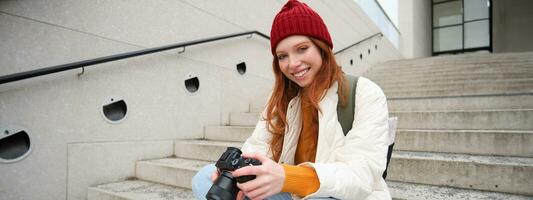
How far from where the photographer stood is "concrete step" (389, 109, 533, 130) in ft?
6.43

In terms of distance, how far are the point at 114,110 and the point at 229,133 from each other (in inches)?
37.5

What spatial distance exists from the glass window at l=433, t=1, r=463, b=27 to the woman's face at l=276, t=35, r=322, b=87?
14370mm

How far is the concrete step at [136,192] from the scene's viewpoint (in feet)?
5.90

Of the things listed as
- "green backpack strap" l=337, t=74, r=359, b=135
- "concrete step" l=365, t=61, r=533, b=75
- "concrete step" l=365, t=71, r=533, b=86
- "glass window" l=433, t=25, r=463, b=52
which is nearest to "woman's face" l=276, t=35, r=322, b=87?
"green backpack strap" l=337, t=74, r=359, b=135

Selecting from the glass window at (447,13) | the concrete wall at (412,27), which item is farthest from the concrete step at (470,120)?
the glass window at (447,13)

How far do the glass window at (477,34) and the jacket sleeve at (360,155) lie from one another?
1395cm

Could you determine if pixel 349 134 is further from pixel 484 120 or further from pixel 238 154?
pixel 484 120

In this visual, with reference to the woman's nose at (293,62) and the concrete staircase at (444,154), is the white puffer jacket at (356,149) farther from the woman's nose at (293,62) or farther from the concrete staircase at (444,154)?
the concrete staircase at (444,154)

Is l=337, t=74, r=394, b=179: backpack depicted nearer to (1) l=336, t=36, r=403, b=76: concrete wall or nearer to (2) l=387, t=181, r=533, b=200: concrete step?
(2) l=387, t=181, r=533, b=200: concrete step

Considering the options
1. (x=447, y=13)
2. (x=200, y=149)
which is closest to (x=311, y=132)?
(x=200, y=149)

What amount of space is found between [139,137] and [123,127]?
157 millimetres

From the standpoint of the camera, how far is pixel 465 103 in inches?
96.6

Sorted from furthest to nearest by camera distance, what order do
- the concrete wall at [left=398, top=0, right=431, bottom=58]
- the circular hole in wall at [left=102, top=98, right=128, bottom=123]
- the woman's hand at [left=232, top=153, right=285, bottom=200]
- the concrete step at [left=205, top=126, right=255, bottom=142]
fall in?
1. the concrete wall at [left=398, top=0, right=431, bottom=58]
2. the concrete step at [left=205, top=126, right=255, bottom=142]
3. the circular hole in wall at [left=102, top=98, right=128, bottom=123]
4. the woman's hand at [left=232, top=153, right=285, bottom=200]

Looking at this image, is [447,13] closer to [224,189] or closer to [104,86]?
[104,86]
